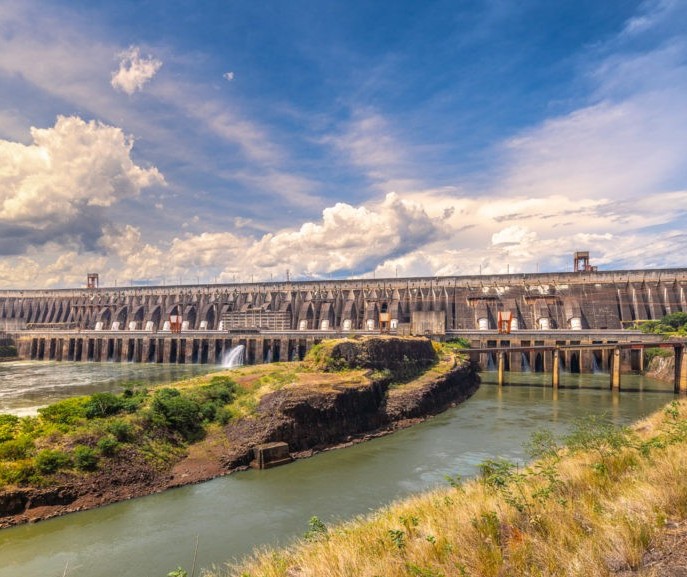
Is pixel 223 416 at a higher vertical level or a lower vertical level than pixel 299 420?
higher

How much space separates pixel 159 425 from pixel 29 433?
5.60m

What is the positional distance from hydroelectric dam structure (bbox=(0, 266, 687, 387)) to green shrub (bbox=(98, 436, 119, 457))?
3607cm

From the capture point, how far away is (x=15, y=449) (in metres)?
18.9

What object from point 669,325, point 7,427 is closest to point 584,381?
point 669,325

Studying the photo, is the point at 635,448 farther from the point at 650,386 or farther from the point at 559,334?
the point at 559,334

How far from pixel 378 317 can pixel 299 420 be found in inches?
2001

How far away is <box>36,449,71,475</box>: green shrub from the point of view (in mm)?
18422

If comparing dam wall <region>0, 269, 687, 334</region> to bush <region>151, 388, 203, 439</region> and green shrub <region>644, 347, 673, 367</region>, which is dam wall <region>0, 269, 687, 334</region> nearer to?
green shrub <region>644, 347, 673, 367</region>

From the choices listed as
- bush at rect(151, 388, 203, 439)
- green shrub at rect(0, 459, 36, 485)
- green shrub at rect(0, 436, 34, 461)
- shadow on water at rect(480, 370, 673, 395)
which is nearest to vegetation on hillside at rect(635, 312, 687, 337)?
shadow on water at rect(480, 370, 673, 395)

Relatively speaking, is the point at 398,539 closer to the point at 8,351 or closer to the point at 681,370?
the point at 681,370

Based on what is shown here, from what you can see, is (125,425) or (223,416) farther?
(223,416)

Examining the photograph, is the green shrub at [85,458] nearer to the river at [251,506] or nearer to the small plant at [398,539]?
the river at [251,506]

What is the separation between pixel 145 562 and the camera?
1433 centimetres

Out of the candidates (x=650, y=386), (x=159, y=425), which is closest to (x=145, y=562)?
(x=159, y=425)
